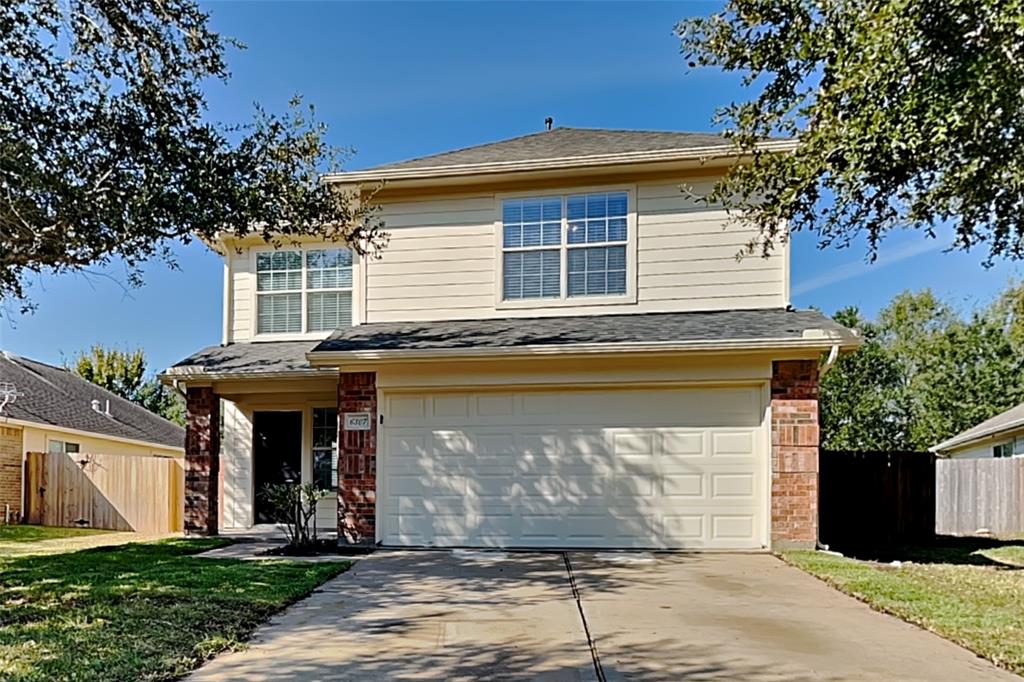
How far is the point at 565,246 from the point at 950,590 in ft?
21.5

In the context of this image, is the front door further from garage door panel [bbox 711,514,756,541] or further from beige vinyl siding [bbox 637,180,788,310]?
garage door panel [bbox 711,514,756,541]

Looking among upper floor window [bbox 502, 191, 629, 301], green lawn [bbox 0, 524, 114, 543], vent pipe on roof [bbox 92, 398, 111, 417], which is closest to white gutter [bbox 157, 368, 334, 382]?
upper floor window [bbox 502, 191, 629, 301]

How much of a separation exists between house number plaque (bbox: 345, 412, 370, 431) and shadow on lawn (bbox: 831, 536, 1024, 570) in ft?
23.4

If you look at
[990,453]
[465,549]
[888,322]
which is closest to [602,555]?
[465,549]

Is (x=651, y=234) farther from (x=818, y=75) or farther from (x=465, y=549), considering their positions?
(x=465, y=549)

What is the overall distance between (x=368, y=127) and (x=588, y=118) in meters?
4.30

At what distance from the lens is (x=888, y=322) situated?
31.8 metres

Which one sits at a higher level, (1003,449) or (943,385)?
(943,385)

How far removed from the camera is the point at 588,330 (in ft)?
34.4

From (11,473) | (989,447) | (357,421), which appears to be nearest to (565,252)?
(357,421)

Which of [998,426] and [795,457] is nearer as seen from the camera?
[795,457]

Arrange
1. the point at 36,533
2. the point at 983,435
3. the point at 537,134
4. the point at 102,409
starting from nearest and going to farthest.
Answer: the point at 537,134, the point at 36,533, the point at 983,435, the point at 102,409

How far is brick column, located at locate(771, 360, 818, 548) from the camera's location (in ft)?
31.5

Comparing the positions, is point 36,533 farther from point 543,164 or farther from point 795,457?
point 795,457
